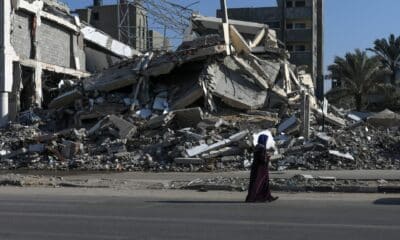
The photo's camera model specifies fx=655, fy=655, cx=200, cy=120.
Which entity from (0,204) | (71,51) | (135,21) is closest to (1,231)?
(0,204)

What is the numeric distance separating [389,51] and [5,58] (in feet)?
125

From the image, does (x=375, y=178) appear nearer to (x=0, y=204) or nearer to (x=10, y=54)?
(x=0, y=204)

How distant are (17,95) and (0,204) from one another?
2063cm

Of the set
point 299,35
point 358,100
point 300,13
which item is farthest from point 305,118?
point 300,13

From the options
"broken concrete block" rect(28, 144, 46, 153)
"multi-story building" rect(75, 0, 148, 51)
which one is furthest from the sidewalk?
"multi-story building" rect(75, 0, 148, 51)

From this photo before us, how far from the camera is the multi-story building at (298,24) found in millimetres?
72125

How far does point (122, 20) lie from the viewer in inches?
2307

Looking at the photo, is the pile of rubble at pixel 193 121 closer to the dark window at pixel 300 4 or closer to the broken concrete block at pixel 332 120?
the broken concrete block at pixel 332 120

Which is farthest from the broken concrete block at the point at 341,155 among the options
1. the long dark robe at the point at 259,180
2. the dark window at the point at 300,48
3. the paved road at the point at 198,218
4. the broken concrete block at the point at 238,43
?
the dark window at the point at 300,48

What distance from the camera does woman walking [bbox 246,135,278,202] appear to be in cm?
1397

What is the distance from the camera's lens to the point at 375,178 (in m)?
18.4

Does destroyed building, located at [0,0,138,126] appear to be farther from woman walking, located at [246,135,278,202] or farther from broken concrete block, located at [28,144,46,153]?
woman walking, located at [246,135,278,202]

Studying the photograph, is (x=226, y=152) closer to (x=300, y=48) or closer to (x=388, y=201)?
(x=388, y=201)

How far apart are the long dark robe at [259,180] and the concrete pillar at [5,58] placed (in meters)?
21.4
